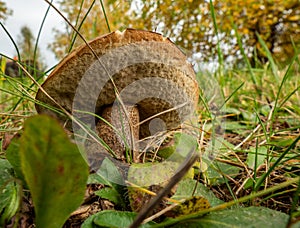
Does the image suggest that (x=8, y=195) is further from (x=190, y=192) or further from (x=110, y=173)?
(x=190, y=192)

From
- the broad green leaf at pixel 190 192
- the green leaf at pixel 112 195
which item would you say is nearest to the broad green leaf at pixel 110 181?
the green leaf at pixel 112 195

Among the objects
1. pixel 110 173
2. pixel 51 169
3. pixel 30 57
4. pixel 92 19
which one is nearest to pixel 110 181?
pixel 110 173

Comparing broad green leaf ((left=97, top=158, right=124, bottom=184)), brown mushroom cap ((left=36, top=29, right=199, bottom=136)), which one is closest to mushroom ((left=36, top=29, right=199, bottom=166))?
brown mushroom cap ((left=36, top=29, right=199, bottom=136))

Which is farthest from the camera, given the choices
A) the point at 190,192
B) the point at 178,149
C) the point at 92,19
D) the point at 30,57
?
the point at 92,19

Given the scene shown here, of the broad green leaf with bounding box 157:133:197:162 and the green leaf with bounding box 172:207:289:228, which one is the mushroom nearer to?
the broad green leaf with bounding box 157:133:197:162

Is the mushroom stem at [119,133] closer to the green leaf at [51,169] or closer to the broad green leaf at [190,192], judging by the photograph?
the broad green leaf at [190,192]

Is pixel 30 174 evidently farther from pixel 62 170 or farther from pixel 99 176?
pixel 99 176
